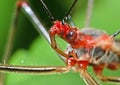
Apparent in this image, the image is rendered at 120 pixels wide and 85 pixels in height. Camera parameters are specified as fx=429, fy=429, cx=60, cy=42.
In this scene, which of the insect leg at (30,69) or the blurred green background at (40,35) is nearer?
the insect leg at (30,69)

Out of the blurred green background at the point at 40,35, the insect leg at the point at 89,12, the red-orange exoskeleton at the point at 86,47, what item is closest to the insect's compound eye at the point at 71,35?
the red-orange exoskeleton at the point at 86,47

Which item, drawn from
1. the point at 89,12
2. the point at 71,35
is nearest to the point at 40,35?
the point at 89,12

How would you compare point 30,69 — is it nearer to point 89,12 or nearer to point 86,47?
point 86,47

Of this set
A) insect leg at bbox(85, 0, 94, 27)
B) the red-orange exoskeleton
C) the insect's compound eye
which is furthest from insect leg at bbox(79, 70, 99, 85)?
insect leg at bbox(85, 0, 94, 27)

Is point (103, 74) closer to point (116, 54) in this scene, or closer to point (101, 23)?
point (116, 54)

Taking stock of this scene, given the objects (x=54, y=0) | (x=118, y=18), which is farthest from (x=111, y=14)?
(x=54, y=0)

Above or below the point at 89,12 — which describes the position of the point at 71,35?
below

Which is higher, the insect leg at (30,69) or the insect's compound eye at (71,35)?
the insect's compound eye at (71,35)

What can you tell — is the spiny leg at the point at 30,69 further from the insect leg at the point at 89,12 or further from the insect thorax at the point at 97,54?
the insect leg at the point at 89,12
